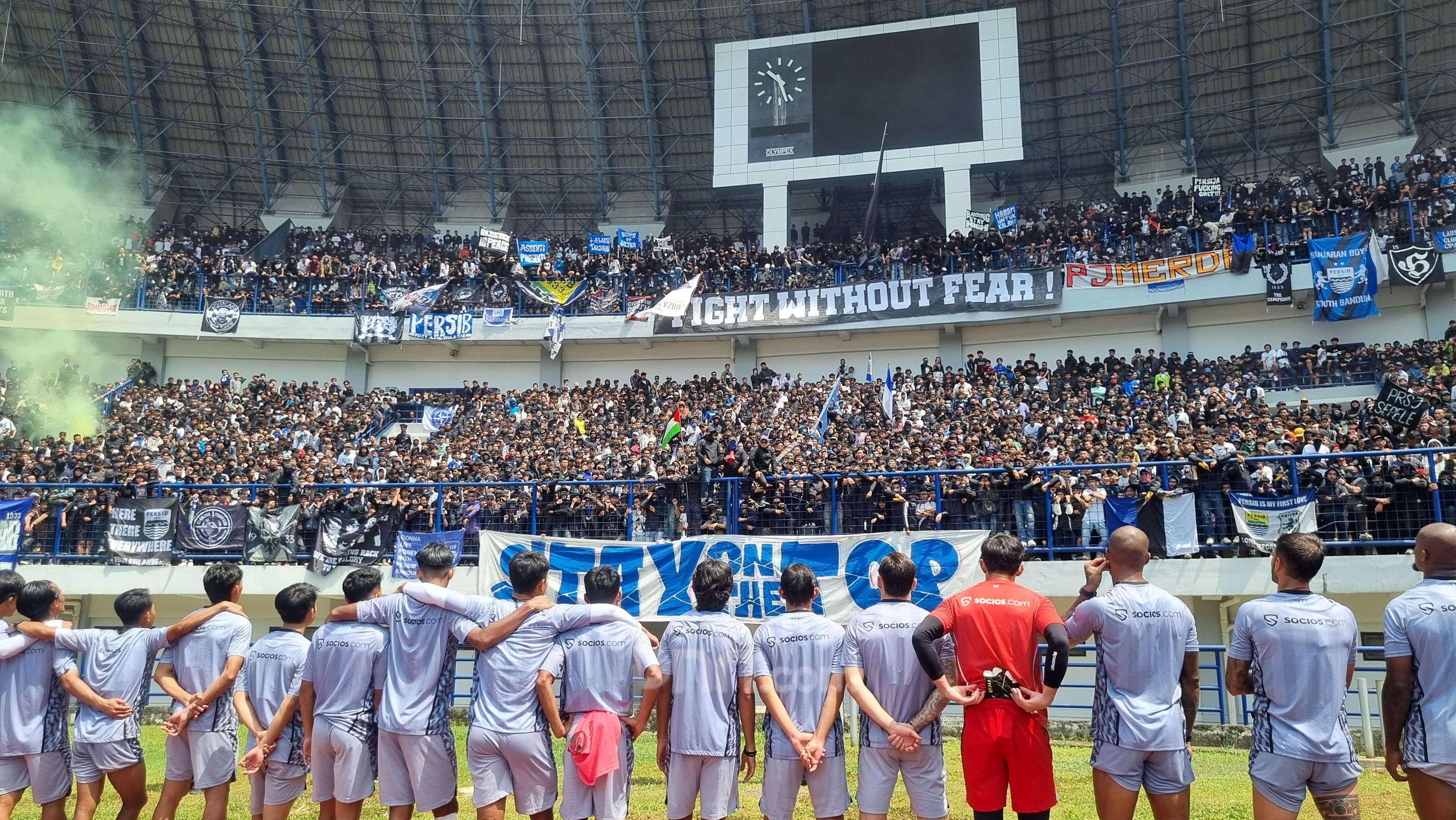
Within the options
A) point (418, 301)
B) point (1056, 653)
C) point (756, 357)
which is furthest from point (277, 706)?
point (418, 301)

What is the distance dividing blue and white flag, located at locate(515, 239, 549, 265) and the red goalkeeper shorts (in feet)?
100

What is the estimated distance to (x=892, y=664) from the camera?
5.42 metres

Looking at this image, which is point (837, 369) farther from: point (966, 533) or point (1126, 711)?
point (1126, 711)

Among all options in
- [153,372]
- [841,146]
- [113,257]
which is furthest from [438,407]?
[841,146]

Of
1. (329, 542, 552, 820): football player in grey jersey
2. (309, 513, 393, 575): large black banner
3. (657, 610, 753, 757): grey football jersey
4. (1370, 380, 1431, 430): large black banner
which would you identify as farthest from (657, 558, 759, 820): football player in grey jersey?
(1370, 380, 1431, 430): large black banner

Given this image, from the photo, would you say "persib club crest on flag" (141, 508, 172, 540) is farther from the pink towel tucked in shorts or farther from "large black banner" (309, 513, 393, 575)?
the pink towel tucked in shorts

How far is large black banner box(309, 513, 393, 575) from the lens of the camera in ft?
53.3

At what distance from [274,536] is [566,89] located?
2417 centimetres

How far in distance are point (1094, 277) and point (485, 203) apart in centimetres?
2300

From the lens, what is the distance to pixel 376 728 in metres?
6.11

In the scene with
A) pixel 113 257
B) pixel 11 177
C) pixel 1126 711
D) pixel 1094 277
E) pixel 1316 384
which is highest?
pixel 11 177

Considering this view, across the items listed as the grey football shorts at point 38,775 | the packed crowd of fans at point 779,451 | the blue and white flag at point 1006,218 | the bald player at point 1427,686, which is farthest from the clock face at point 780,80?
the bald player at point 1427,686

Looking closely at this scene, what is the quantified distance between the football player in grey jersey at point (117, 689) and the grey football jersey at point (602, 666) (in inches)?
103

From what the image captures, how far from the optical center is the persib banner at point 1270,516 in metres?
12.3
